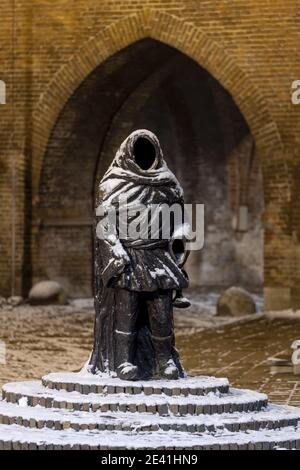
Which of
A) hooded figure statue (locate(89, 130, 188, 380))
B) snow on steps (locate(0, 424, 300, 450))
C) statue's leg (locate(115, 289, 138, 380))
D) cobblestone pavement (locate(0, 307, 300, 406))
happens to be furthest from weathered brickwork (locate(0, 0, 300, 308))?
snow on steps (locate(0, 424, 300, 450))

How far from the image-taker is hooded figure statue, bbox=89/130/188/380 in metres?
10.2

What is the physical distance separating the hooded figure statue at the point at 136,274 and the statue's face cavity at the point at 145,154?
11mm

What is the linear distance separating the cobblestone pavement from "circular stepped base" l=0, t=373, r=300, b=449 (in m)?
2.48

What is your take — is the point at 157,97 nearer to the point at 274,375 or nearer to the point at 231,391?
the point at 274,375

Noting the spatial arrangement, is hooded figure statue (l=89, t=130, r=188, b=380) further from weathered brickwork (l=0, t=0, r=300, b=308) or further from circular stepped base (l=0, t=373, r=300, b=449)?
weathered brickwork (l=0, t=0, r=300, b=308)

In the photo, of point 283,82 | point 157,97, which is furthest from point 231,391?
point 157,97

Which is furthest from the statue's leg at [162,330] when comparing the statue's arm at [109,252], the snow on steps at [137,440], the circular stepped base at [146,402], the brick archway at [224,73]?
the brick archway at [224,73]

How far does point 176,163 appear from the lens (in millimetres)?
28078

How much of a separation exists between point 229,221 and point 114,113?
262 inches

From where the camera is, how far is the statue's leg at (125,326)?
33.4 feet

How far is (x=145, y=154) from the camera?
10.7 meters

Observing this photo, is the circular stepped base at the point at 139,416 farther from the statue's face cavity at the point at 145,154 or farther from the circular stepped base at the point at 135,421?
the statue's face cavity at the point at 145,154
